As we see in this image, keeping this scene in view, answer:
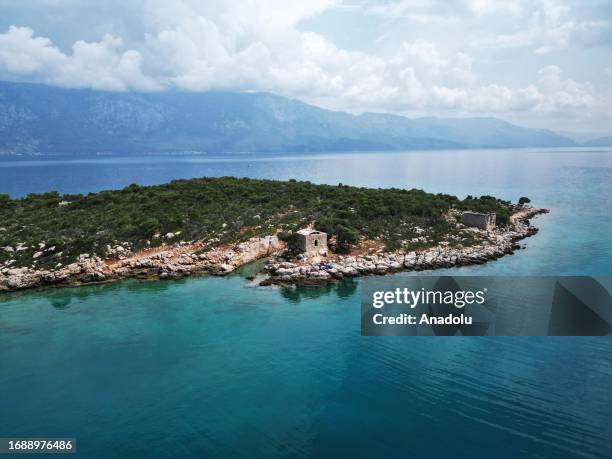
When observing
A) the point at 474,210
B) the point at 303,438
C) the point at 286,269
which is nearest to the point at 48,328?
the point at 286,269

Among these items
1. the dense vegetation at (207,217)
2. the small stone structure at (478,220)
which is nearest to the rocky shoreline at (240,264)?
the dense vegetation at (207,217)

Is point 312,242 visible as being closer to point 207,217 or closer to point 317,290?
point 317,290

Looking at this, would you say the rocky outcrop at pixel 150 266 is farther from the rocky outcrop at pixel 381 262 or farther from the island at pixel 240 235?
the rocky outcrop at pixel 381 262

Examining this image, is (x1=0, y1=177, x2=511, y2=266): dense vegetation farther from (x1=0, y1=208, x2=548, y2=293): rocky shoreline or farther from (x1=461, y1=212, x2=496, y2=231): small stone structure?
(x1=461, y1=212, x2=496, y2=231): small stone structure

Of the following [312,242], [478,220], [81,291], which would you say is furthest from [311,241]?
[478,220]

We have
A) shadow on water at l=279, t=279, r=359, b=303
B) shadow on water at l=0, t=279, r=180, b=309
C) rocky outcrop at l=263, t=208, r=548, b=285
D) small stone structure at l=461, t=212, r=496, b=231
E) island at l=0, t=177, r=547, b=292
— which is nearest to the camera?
shadow on water at l=279, t=279, r=359, b=303

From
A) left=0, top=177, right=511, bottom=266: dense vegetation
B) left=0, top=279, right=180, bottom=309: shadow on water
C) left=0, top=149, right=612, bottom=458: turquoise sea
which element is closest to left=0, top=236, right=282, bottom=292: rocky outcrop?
left=0, top=279, right=180, bottom=309: shadow on water
